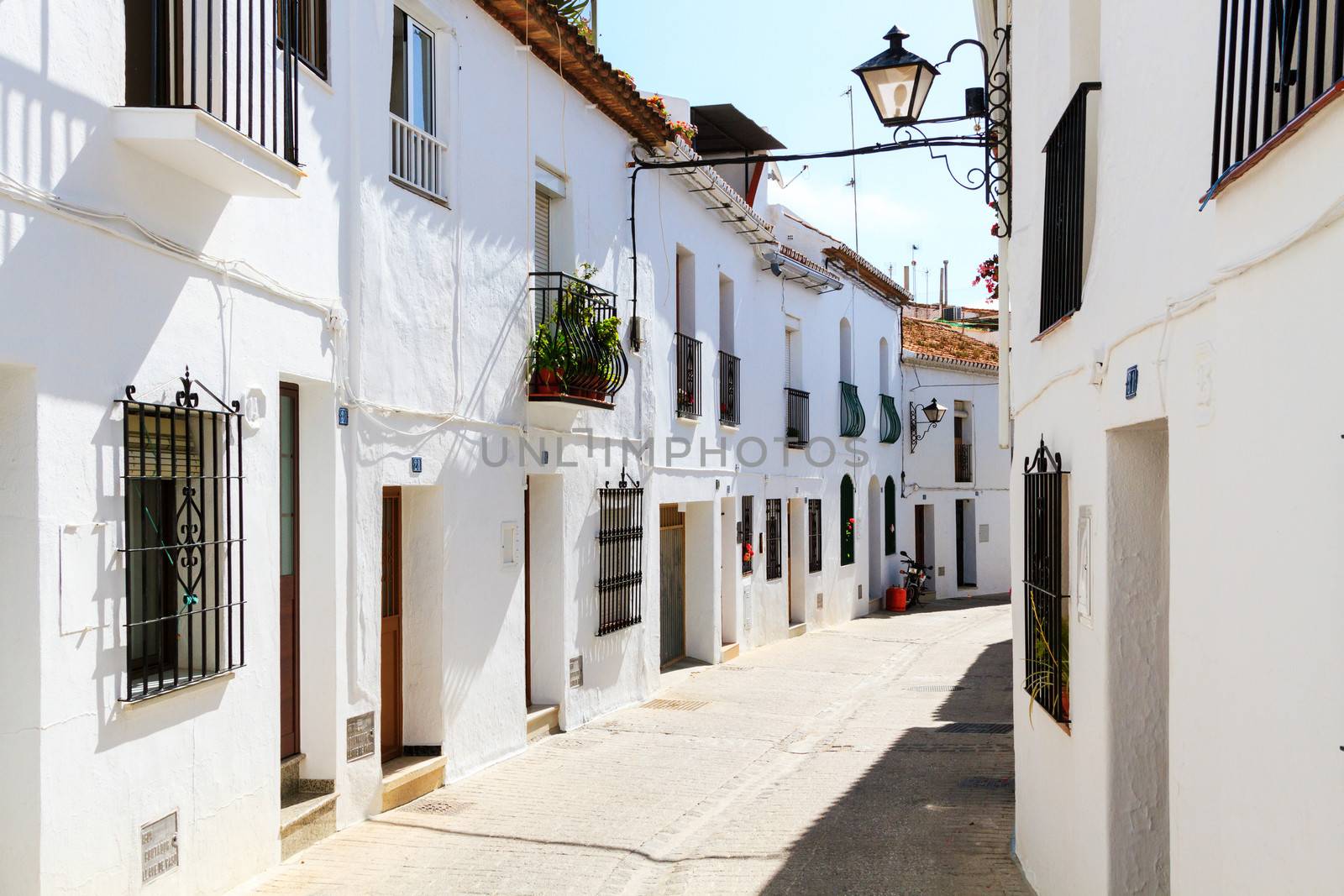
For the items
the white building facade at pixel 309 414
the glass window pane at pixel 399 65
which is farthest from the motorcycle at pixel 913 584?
the glass window pane at pixel 399 65

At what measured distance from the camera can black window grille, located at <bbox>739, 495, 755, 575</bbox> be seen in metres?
17.3

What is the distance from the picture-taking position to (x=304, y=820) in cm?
706

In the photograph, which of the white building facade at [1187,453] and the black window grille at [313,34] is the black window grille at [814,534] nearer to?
the white building facade at [1187,453]

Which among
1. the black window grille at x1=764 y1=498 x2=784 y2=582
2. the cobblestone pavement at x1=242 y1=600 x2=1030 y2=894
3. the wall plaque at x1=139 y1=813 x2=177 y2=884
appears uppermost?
the black window grille at x1=764 y1=498 x2=784 y2=582

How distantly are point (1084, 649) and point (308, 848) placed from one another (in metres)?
4.55

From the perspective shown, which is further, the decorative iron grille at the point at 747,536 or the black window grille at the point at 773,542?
the black window grille at the point at 773,542

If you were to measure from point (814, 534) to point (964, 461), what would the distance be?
9.94 metres

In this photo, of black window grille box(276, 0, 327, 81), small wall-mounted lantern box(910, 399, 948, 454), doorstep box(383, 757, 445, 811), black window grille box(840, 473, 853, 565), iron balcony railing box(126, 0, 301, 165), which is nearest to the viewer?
iron balcony railing box(126, 0, 301, 165)

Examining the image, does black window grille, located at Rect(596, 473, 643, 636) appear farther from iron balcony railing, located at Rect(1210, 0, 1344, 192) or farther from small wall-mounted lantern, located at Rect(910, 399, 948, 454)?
small wall-mounted lantern, located at Rect(910, 399, 948, 454)

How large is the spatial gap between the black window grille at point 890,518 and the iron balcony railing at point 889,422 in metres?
0.94

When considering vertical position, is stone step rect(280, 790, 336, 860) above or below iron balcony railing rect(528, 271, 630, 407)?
below

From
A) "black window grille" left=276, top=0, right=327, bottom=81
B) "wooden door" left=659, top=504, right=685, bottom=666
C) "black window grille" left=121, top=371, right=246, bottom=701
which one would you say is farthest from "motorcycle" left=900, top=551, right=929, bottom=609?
"black window grille" left=121, top=371, right=246, bottom=701

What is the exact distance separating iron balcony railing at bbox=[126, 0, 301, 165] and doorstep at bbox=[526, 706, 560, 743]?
18.9 ft

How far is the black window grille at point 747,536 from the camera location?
56.8ft
